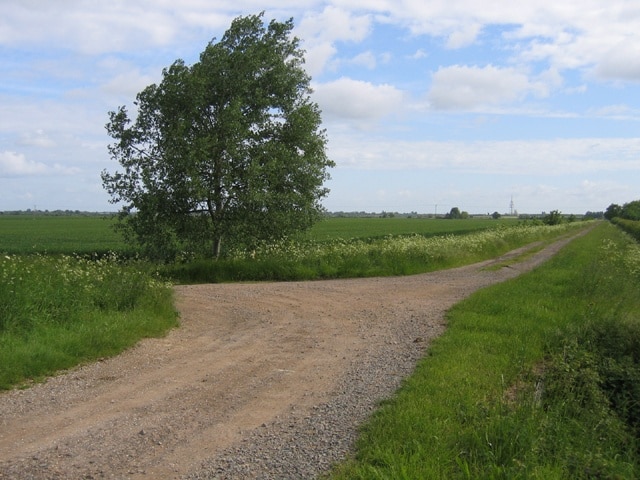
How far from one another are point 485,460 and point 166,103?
56.7 ft

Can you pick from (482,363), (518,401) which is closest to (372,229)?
(482,363)

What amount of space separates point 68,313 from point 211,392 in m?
3.79

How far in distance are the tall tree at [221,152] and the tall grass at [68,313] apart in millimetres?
7714

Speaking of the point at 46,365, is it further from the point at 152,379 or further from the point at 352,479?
the point at 352,479

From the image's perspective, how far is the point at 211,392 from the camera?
6.70 m

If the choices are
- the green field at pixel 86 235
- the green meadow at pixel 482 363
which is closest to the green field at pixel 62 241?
the green field at pixel 86 235

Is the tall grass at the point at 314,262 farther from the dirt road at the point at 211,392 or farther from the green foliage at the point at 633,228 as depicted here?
the green foliage at the point at 633,228

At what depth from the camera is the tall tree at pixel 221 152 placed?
19.3 metres

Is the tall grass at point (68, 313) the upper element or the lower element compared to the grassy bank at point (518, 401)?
upper

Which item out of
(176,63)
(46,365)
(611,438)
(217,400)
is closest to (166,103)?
(176,63)

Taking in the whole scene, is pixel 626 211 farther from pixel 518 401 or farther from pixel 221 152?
pixel 518 401

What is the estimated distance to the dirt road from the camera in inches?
193

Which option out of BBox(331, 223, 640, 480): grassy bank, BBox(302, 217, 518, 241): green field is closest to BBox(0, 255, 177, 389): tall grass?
BBox(331, 223, 640, 480): grassy bank

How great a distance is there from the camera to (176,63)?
1986 cm
